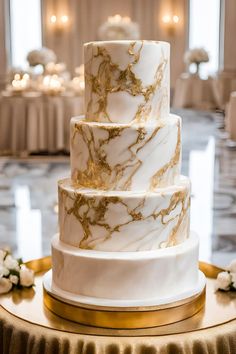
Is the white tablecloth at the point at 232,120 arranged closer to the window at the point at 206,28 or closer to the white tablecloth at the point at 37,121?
the white tablecloth at the point at 37,121

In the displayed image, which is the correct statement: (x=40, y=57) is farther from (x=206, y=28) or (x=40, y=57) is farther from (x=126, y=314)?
(x=126, y=314)

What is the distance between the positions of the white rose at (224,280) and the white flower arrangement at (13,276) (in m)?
0.76

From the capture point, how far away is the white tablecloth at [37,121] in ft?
31.8

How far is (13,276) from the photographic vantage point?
8.74 ft

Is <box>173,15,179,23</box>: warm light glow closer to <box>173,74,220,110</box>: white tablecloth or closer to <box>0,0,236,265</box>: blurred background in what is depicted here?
<box>0,0,236,265</box>: blurred background

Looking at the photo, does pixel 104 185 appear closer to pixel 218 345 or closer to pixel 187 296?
pixel 187 296

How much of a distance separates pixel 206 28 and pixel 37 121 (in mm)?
8802

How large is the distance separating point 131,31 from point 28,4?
9.17 feet

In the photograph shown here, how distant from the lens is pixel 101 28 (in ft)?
53.5

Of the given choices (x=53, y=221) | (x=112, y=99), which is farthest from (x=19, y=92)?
(x=112, y=99)

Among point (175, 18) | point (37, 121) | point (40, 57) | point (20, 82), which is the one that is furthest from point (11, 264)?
point (175, 18)

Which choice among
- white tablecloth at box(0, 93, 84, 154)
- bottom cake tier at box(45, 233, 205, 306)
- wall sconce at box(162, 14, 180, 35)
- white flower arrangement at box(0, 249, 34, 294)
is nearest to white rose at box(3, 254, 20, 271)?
white flower arrangement at box(0, 249, 34, 294)

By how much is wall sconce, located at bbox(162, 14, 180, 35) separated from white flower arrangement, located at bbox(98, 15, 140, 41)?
3.91 feet

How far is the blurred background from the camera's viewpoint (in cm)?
612
